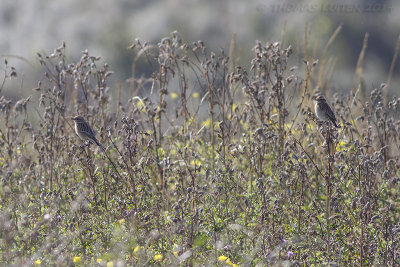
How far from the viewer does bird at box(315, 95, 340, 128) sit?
5316 millimetres

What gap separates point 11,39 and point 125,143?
11.2 metres

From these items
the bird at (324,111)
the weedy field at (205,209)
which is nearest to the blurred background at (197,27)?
the weedy field at (205,209)

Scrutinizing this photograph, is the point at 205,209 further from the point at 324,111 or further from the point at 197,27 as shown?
the point at 197,27

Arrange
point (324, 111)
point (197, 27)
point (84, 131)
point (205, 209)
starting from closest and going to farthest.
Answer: point (205, 209) → point (324, 111) → point (84, 131) → point (197, 27)

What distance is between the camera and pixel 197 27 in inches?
601

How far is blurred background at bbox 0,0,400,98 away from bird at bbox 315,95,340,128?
6.72 m

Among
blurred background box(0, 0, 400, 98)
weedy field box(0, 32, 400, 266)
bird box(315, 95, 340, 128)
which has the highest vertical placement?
bird box(315, 95, 340, 128)

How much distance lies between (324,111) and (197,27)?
10.2 m

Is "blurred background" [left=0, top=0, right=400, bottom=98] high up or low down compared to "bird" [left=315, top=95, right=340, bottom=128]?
down

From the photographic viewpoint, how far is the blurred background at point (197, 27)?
13180 millimetres

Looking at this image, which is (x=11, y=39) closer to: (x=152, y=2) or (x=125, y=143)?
(x=152, y=2)

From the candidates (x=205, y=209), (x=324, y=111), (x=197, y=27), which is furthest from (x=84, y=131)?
(x=197, y=27)

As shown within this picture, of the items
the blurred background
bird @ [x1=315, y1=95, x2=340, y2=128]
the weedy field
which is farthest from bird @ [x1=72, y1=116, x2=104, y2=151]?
the blurred background

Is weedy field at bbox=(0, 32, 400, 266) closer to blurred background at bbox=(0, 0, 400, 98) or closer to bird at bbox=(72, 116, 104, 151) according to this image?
bird at bbox=(72, 116, 104, 151)
